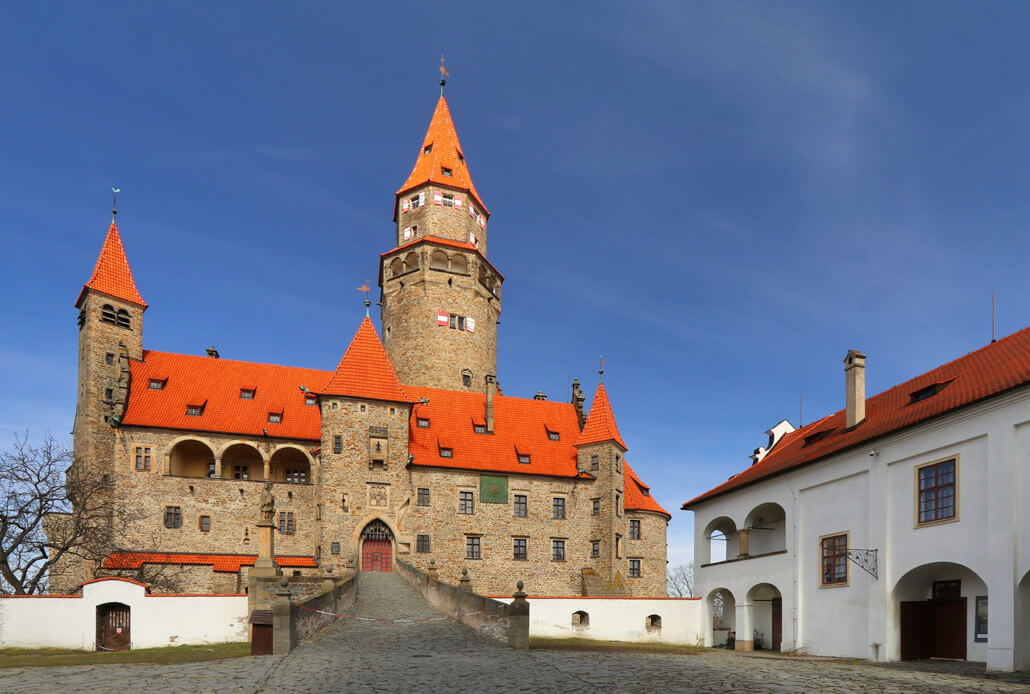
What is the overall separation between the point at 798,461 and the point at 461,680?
1599cm

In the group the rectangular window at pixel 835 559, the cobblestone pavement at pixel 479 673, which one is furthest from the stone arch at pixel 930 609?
the rectangular window at pixel 835 559

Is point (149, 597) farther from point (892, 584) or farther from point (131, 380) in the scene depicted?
point (892, 584)

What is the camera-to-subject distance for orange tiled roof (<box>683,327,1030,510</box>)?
20547 millimetres

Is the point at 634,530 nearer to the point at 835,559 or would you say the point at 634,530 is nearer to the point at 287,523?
the point at 287,523

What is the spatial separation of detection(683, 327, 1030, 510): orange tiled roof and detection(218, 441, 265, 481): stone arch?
2465 centimetres

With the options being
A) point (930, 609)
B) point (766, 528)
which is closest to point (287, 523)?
point (766, 528)

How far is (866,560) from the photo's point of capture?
23.2 metres

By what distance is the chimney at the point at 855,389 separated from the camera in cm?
2694

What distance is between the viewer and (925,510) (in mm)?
21594

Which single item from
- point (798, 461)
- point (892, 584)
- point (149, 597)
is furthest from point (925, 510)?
point (149, 597)

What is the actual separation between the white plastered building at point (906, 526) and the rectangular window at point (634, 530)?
15234 mm

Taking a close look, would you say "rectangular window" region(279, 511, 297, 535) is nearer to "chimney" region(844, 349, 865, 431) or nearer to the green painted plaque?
the green painted plaque

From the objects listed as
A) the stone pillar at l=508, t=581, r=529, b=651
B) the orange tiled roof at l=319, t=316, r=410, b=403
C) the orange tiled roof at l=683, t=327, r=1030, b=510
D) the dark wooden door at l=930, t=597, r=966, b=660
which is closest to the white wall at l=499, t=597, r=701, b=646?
the orange tiled roof at l=683, t=327, r=1030, b=510

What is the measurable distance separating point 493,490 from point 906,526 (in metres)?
24.8
